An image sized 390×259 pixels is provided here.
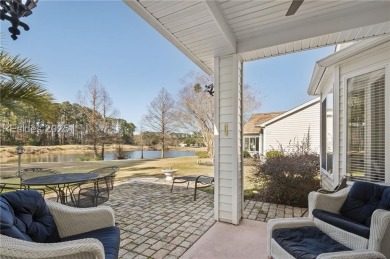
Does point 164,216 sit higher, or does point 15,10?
point 15,10

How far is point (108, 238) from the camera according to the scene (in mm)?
1821

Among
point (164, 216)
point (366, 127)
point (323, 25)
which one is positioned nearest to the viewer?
point (323, 25)

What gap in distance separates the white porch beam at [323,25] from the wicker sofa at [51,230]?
306 cm

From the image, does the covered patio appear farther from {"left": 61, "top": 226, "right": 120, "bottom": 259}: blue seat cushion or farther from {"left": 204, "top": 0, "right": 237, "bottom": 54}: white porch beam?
{"left": 61, "top": 226, "right": 120, "bottom": 259}: blue seat cushion

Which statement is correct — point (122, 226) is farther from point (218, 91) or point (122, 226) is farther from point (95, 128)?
point (95, 128)

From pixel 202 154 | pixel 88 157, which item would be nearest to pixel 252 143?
pixel 202 154

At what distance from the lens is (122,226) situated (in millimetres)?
3217

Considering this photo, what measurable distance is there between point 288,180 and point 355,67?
251 cm

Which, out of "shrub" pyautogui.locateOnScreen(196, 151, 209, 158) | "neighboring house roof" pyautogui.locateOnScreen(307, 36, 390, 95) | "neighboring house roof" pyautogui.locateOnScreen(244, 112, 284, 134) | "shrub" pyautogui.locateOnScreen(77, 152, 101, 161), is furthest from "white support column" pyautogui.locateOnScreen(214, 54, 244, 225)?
"neighboring house roof" pyautogui.locateOnScreen(244, 112, 284, 134)

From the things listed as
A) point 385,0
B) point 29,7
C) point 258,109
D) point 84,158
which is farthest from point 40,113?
point 258,109

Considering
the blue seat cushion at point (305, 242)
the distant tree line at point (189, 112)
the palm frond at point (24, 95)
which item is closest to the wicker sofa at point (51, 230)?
the palm frond at point (24, 95)

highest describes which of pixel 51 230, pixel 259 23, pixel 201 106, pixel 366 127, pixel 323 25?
pixel 201 106

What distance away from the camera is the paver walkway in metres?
2.62

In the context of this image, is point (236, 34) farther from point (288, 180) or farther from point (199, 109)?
point (199, 109)
